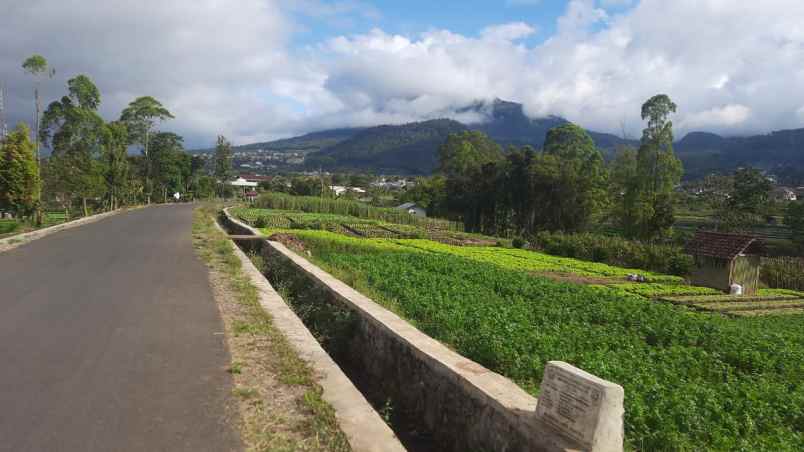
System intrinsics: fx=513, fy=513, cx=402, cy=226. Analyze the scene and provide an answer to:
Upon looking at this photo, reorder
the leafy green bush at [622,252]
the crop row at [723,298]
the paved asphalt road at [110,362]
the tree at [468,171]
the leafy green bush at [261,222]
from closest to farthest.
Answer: the paved asphalt road at [110,362] < the crop row at [723,298] < the leafy green bush at [622,252] < the leafy green bush at [261,222] < the tree at [468,171]

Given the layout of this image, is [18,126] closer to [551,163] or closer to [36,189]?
[36,189]

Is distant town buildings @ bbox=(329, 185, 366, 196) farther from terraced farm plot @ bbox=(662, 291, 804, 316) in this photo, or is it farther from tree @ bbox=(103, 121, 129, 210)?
terraced farm plot @ bbox=(662, 291, 804, 316)

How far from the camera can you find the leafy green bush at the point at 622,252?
27.4 m

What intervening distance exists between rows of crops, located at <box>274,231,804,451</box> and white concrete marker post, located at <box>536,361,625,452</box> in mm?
1145

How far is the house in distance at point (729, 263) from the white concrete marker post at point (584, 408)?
22.9 meters

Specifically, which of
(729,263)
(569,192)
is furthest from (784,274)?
(569,192)

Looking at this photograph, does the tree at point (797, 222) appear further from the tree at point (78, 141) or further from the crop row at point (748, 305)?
the tree at point (78, 141)

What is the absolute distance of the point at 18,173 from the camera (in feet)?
82.0

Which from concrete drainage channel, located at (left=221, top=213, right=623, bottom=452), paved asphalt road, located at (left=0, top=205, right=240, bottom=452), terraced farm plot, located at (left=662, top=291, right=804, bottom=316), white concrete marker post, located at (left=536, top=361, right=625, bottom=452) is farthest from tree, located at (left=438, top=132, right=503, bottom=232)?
white concrete marker post, located at (left=536, top=361, right=625, bottom=452)

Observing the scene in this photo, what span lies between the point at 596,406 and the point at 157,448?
126 inches

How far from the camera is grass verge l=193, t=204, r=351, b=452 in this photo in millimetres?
4078

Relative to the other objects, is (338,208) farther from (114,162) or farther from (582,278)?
(582,278)

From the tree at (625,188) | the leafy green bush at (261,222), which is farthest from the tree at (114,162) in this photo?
the tree at (625,188)

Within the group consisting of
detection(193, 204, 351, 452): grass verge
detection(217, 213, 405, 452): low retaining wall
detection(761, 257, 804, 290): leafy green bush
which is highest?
detection(193, 204, 351, 452): grass verge
